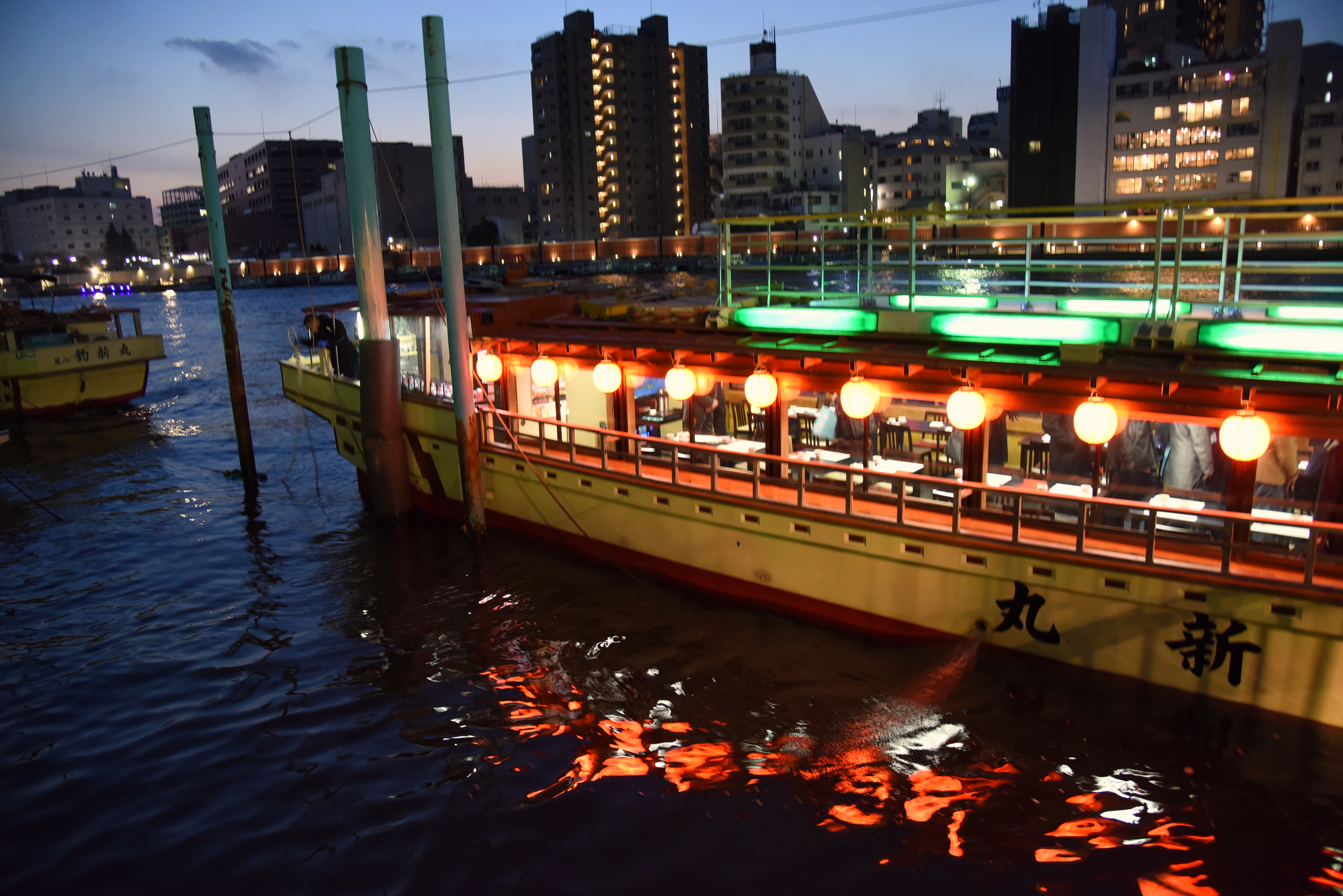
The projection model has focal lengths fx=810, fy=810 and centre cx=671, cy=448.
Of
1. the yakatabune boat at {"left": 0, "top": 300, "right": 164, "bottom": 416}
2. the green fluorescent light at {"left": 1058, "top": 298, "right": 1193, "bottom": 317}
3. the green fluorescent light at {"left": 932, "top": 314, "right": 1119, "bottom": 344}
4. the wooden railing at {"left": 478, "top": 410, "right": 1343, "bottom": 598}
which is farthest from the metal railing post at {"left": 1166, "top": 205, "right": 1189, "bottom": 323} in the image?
the yakatabune boat at {"left": 0, "top": 300, "right": 164, "bottom": 416}

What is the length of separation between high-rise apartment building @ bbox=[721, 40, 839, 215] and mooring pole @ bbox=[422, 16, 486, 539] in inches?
3229

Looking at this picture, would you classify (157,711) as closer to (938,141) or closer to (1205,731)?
(1205,731)

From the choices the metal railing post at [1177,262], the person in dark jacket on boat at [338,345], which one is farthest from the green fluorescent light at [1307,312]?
the person in dark jacket on boat at [338,345]

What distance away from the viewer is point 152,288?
135m

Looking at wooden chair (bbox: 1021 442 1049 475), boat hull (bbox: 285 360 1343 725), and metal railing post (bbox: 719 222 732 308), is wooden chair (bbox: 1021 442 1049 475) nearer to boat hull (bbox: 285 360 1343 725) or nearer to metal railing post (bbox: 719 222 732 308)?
boat hull (bbox: 285 360 1343 725)

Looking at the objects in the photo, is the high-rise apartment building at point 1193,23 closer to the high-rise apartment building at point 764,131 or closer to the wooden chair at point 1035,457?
the high-rise apartment building at point 764,131

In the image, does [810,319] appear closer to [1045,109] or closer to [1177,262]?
[1177,262]

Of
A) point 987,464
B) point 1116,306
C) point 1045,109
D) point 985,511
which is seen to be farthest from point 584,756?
point 1045,109

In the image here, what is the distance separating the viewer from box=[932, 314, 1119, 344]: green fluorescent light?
10375mm

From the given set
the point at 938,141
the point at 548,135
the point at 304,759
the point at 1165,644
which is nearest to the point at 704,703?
the point at 304,759

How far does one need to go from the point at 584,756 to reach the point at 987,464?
6.43m

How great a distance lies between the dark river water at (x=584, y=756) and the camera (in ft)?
23.2

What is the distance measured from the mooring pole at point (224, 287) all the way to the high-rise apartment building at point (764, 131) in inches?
3129

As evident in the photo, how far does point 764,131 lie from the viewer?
9300 cm
